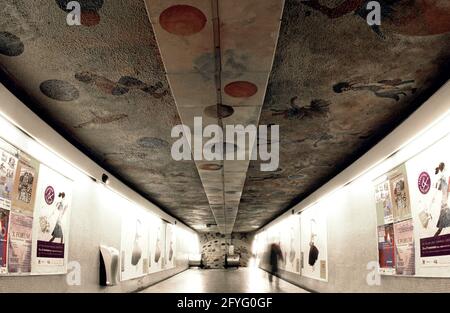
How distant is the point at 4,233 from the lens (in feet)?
9.25

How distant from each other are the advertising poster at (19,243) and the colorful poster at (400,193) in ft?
11.0

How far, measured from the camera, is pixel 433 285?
2.98m

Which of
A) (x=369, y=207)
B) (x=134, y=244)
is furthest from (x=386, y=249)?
(x=134, y=244)

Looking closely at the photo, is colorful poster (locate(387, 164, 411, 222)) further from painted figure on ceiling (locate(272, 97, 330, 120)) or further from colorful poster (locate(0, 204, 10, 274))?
colorful poster (locate(0, 204, 10, 274))

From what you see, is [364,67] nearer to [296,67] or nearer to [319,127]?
[296,67]

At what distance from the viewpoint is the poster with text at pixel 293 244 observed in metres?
9.05

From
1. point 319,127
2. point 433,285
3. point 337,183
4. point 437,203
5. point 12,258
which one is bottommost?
point 433,285

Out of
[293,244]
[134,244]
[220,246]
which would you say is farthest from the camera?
[220,246]

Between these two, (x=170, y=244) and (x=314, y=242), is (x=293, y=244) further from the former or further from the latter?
(x=170, y=244)

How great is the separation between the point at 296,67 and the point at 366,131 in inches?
65.9

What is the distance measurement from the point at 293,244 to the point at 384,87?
23.6ft

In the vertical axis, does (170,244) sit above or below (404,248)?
below

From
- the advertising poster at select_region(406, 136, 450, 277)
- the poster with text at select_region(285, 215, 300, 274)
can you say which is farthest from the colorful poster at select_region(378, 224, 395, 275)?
the poster with text at select_region(285, 215, 300, 274)

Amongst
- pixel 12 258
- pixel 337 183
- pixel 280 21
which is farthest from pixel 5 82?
pixel 337 183
